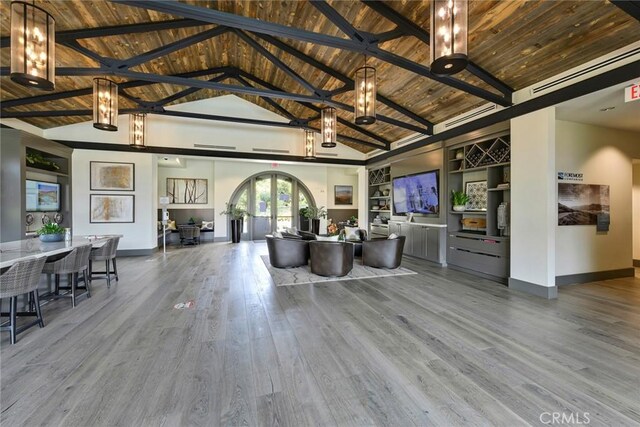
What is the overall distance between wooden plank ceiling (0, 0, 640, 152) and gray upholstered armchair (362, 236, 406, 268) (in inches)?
123

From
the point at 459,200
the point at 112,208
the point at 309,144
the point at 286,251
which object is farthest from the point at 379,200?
the point at 112,208

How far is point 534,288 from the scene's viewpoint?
423cm

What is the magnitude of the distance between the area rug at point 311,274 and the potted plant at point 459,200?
1785 millimetres

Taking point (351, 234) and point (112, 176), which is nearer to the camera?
point (351, 234)

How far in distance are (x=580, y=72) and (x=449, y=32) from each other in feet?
9.44

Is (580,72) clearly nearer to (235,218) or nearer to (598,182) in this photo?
(598,182)

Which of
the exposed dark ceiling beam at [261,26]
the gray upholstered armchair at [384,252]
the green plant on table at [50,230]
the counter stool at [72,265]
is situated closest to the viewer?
the exposed dark ceiling beam at [261,26]

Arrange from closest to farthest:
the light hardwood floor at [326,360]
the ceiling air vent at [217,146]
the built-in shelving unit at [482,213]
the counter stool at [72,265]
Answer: the light hardwood floor at [326,360] < the counter stool at [72,265] < the built-in shelving unit at [482,213] < the ceiling air vent at [217,146]

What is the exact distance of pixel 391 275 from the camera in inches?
213

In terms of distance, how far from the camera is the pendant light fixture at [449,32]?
2229mm

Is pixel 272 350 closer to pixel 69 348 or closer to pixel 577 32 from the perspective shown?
pixel 69 348

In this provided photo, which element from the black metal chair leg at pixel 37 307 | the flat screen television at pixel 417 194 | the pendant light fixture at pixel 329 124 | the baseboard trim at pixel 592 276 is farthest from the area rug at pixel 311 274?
the black metal chair leg at pixel 37 307

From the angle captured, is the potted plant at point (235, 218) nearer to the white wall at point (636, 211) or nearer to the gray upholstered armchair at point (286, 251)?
the gray upholstered armchair at point (286, 251)

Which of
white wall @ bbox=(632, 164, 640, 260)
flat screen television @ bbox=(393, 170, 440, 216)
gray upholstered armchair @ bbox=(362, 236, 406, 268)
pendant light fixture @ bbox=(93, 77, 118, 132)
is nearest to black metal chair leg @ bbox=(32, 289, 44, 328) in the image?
pendant light fixture @ bbox=(93, 77, 118, 132)
